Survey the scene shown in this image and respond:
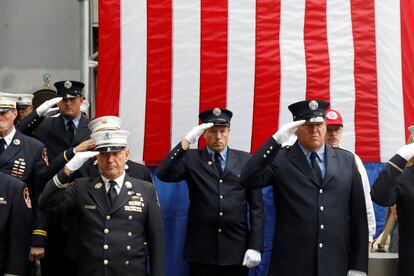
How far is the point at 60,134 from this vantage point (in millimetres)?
5633

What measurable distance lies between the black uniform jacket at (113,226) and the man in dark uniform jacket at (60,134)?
796mm

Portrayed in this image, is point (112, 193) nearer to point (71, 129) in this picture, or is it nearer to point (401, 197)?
point (71, 129)

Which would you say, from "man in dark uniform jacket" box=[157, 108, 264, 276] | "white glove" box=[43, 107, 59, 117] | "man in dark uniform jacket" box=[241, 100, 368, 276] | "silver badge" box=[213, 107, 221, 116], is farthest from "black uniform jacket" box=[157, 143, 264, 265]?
"white glove" box=[43, 107, 59, 117]

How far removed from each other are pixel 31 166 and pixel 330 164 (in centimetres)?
197

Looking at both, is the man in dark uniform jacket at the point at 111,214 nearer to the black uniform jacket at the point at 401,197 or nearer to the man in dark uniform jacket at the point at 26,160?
the man in dark uniform jacket at the point at 26,160

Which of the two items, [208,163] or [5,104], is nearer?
[5,104]

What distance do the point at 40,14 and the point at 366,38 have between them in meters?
3.24

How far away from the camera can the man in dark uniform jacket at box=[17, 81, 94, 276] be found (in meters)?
5.50

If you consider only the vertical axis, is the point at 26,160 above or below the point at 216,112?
below

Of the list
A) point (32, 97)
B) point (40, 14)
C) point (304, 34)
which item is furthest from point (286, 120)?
point (40, 14)

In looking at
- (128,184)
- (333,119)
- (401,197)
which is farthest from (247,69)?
(401,197)

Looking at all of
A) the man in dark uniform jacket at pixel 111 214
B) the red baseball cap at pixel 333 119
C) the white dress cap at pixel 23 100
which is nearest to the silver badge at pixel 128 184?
the man in dark uniform jacket at pixel 111 214

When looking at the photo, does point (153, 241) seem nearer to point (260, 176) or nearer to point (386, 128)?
point (260, 176)

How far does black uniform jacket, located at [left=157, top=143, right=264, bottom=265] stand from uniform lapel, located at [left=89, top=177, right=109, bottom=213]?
782 mm
